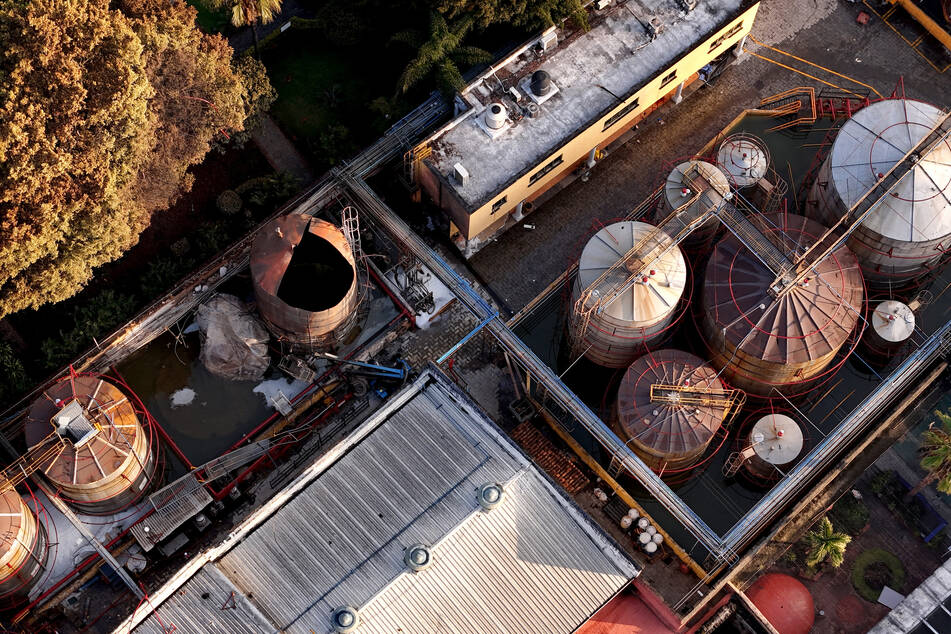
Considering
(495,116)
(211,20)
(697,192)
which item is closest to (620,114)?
(495,116)

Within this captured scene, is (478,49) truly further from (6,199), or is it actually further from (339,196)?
(6,199)

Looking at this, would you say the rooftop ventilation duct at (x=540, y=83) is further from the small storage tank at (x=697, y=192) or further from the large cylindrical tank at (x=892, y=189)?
the large cylindrical tank at (x=892, y=189)

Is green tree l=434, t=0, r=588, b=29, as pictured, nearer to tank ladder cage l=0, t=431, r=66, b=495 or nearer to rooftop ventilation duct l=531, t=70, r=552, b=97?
rooftop ventilation duct l=531, t=70, r=552, b=97

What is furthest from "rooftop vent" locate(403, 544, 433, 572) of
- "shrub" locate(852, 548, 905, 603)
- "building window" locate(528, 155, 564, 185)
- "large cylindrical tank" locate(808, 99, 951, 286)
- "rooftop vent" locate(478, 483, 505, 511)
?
"large cylindrical tank" locate(808, 99, 951, 286)

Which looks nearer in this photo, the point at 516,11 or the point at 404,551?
the point at 404,551

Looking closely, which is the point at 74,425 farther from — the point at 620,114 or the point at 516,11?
the point at 620,114

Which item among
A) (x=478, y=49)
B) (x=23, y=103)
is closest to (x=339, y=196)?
(x=478, y=49)

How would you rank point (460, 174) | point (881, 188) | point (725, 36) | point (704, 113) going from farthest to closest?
point (704, 113) < point (725, 36) < point (460, 174) < point (881, 188)
